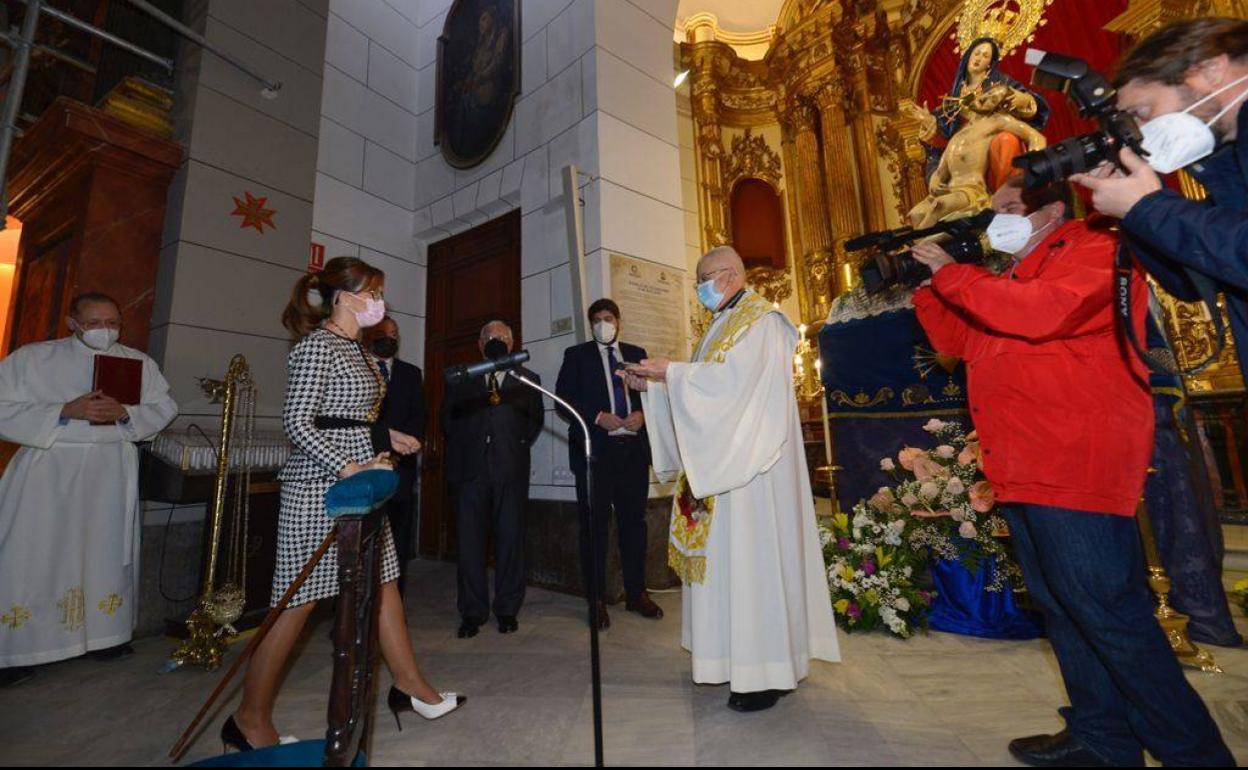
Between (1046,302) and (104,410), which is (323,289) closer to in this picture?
(104,410)

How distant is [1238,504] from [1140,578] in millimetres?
4880

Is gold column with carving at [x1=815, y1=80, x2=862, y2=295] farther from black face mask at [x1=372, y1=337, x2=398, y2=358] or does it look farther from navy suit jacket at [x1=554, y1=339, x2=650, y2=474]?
black face mask at [x1=372, y1=337, x2=398, y2=358]

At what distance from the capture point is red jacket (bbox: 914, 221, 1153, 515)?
141 centimetres

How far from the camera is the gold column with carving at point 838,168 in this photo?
366 inches

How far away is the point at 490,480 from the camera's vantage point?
3309 millimetres

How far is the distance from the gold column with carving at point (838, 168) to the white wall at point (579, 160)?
17.9ft

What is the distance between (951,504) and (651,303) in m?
2.45

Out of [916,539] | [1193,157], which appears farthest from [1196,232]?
[916,539]

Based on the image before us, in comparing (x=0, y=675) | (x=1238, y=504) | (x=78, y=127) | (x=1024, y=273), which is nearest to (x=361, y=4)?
(x=78, y=127)

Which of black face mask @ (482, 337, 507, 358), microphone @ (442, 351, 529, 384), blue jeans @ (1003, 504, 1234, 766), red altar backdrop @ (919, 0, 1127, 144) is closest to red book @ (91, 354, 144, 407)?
black face mask @ (482, 337, 507, 358)

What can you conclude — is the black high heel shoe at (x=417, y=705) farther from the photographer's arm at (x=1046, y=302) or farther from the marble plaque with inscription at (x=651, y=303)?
the marble plaque with inscription at (x=651, y=303)

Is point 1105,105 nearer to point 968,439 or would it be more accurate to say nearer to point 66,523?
point 968,439

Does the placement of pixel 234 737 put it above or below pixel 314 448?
below

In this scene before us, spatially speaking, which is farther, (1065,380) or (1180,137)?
(1065,380)
